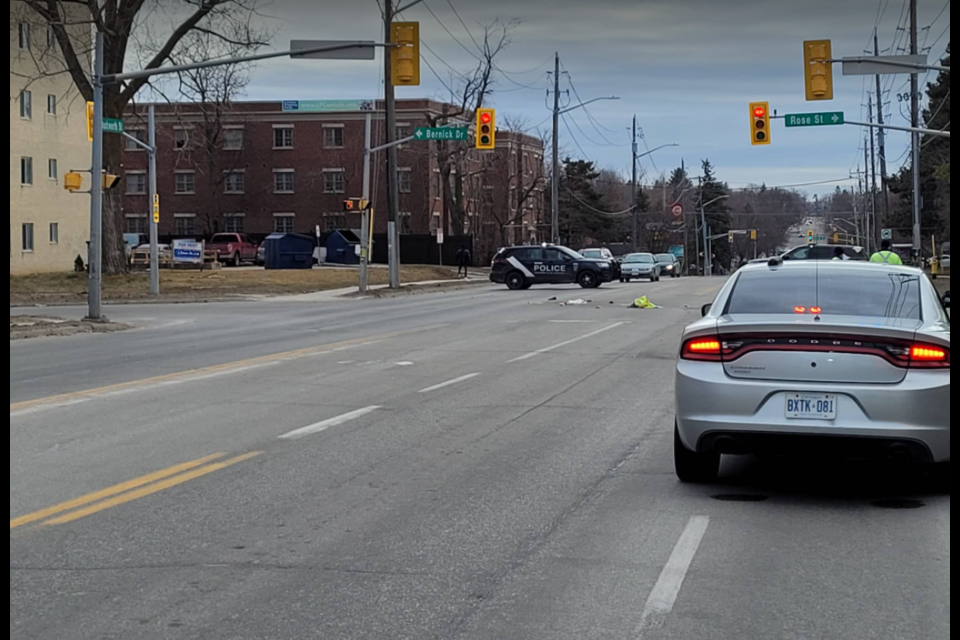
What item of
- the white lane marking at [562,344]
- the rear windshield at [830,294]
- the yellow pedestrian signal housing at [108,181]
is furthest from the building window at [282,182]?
the rear windshield at [830,294]

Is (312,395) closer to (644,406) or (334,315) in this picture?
(644,406)

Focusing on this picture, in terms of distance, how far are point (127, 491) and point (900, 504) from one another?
5138 mm

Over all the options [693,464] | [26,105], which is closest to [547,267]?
[26,105]

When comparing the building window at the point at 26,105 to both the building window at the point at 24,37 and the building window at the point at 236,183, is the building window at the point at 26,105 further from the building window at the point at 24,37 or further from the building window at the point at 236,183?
the building window at the point at 236,183

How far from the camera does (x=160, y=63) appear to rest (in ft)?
139

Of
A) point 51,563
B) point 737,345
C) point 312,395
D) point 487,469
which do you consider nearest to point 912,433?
point 737,345

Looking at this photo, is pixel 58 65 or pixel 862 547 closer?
pixel 862 547

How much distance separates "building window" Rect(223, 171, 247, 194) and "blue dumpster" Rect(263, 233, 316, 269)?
26131 mm

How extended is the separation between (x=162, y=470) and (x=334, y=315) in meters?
21.8

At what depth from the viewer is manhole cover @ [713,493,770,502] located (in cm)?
801

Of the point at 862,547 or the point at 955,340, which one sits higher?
the point at 955,340

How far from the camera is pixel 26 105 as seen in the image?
5503 centimetres

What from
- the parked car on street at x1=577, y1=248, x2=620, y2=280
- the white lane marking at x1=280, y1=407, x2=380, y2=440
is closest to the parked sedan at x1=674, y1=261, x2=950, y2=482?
the white lane marking at x1=280, y1=407, x2=380, y2=440

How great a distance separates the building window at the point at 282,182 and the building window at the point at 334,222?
10.8 feet
